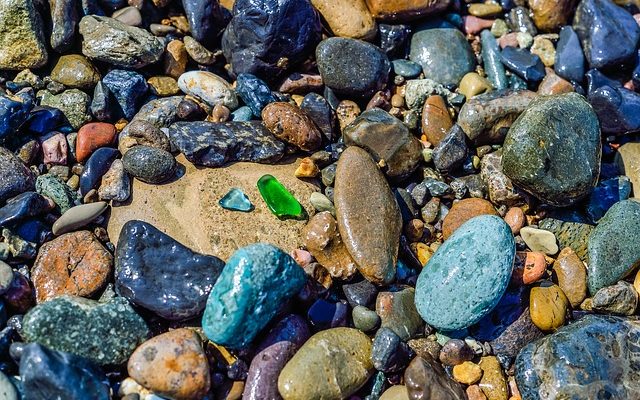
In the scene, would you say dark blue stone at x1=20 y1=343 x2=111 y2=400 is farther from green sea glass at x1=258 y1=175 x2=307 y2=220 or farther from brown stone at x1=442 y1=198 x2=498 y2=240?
brown stone at x1=442 y1=198 x2=498 y2=240

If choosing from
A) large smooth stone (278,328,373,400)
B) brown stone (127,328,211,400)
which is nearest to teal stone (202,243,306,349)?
brown stone (127,328,211,400)

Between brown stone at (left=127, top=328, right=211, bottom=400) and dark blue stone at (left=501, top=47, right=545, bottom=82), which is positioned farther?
dark blue stone at (left=501, top=47, right=545, bottom=82)

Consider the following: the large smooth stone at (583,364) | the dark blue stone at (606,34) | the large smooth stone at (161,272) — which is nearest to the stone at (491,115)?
the dark blue stone at (606,34)

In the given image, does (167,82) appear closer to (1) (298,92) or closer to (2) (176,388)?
(1) (298,92)

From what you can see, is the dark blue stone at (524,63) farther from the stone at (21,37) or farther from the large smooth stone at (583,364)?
the stone at (21,37)

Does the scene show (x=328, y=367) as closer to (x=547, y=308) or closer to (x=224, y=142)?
(x=547, y=308)
